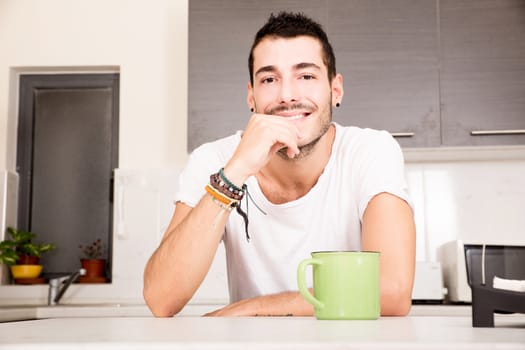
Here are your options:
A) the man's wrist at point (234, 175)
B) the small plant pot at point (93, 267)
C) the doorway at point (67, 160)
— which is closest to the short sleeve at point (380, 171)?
the man's wrist at point (234, 175)

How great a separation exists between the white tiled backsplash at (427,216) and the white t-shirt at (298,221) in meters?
1.61

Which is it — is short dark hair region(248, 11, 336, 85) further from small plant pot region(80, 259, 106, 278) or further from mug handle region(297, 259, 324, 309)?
small plant pot region(80, 259, 106, 278)

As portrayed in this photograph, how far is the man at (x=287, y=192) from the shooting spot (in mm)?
1403

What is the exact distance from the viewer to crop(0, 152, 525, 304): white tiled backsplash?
325cm

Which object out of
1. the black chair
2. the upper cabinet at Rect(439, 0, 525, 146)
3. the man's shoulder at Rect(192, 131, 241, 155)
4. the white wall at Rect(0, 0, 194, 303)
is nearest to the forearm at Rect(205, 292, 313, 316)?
the man's shoulder at Rect(192, 131, 241, 155)

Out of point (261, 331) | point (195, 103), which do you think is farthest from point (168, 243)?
point (195, 103)

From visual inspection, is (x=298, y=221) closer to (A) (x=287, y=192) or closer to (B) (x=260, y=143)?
(A) (x=287, y=192)

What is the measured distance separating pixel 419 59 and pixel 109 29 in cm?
163

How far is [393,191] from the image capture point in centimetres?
149

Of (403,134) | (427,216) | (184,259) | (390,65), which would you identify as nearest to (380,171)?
(184,259)

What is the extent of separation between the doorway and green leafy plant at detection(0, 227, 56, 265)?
122 mm

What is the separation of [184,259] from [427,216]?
214cm

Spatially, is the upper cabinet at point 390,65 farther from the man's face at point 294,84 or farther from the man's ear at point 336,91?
the man's face at point 294,84

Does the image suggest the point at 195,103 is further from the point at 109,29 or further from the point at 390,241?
the point at 390,241
